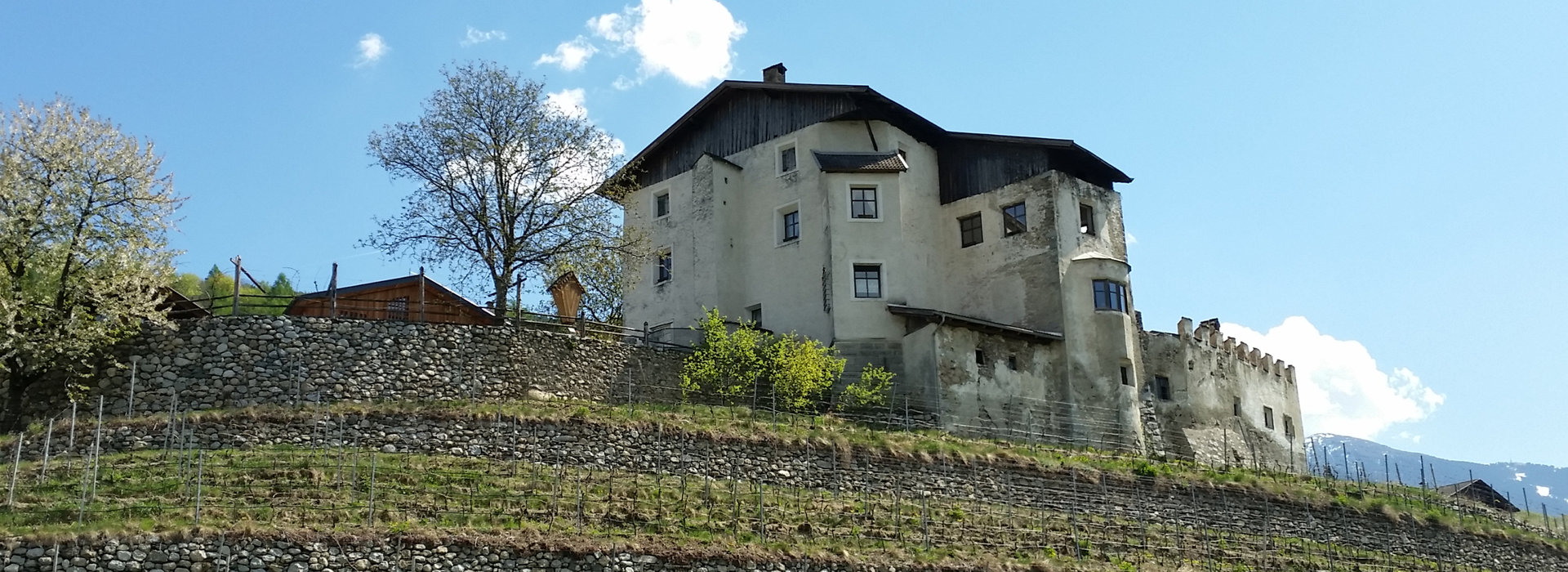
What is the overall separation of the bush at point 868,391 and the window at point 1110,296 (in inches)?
317

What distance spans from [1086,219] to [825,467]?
1635cm

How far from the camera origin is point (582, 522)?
1041 inches

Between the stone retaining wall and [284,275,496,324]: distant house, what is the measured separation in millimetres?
6032

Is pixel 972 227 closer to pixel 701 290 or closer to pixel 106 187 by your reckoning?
pixel 701 290

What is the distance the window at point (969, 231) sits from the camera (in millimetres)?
46188

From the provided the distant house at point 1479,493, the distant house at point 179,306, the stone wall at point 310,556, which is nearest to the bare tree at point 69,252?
the distant house at point 179,306

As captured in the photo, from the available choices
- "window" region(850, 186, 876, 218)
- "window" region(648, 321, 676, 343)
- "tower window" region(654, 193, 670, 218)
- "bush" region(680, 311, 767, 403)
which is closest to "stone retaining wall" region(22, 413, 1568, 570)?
"bush" region(680, 311, 767, 403)

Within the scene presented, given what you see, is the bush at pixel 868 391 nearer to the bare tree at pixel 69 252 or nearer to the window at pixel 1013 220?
the window at pixel 1013 220

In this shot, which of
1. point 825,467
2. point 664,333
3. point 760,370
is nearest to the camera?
point 825,467

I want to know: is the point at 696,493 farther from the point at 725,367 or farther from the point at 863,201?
the point at 863,201

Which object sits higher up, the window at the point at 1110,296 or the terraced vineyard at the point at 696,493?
the window at the point at 1110,296

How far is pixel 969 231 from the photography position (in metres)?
46.5

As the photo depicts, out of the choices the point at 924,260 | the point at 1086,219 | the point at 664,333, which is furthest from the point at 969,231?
the point at 664,333

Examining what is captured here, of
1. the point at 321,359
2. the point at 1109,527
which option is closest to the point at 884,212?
the point at 1109,527
